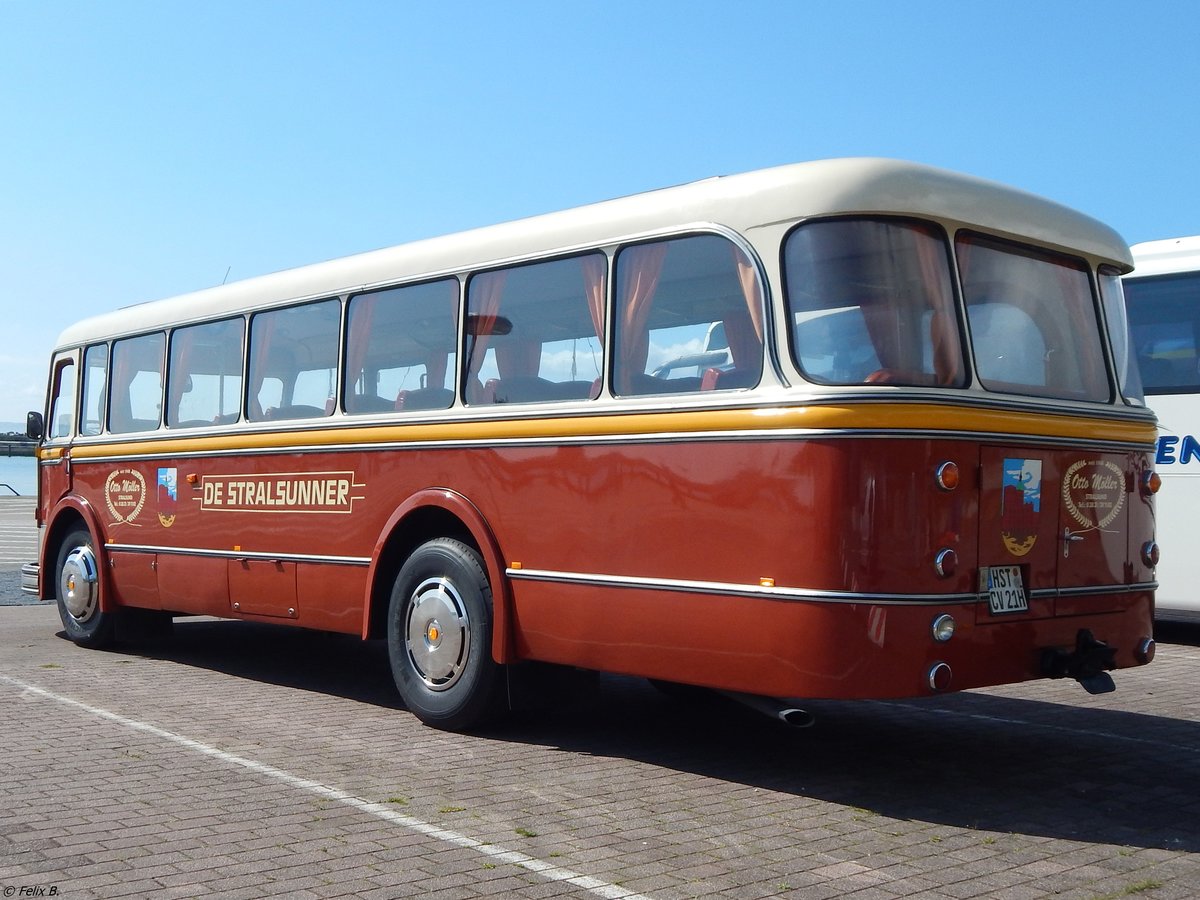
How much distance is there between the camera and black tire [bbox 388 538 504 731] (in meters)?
7.52

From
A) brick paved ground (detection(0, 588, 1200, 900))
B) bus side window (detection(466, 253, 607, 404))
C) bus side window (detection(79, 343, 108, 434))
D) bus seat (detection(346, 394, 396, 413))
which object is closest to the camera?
brick paved ground (detection(0, 588, 1200, 900))

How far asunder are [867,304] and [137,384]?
718 cm

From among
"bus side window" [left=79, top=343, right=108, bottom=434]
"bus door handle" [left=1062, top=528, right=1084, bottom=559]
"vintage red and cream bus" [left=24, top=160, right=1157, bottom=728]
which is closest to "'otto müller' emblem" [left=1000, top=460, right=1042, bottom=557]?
"vintage red and cream bus" [left=24, top=160, right=1157, bottom=728]

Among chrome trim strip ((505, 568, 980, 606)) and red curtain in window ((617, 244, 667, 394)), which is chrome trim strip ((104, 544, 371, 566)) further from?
red curtain in window ((617, 244, 667, 394))

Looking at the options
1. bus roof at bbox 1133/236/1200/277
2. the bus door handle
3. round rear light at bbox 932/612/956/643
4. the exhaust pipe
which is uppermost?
bus roof at bbox 1133/236/1200/277

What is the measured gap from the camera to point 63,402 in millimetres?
12297

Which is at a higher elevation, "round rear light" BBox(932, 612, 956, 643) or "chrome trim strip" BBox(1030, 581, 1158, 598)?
"chrome trim strip" BBox(1030, 581, 1158, 598)

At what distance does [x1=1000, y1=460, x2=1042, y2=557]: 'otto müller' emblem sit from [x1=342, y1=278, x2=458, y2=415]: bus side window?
10.6 ft

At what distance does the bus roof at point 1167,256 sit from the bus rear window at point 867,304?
7.48 meters

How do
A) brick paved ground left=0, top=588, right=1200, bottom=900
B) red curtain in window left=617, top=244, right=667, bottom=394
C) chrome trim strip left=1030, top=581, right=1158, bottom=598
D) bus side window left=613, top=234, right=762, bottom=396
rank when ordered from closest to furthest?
brick paved ground left=0, top=588, right=1200, bottom=900
bus side window left=613, top=234, right=762, bottom=396
chrome trim strip left=1030, top=581, right=1158, bottom=598
red curtain in window left=617, top=244, right=667, bottom=394

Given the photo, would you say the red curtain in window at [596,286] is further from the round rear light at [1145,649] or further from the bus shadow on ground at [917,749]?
the round rear light at [1145,649]

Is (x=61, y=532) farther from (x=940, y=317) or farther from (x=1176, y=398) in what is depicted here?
(x=1176, y=398)

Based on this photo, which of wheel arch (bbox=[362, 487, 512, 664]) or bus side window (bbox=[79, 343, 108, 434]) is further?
bus side window (bbox=[79, 343, 108, 434])

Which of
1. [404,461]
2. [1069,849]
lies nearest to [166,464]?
[404,461]
